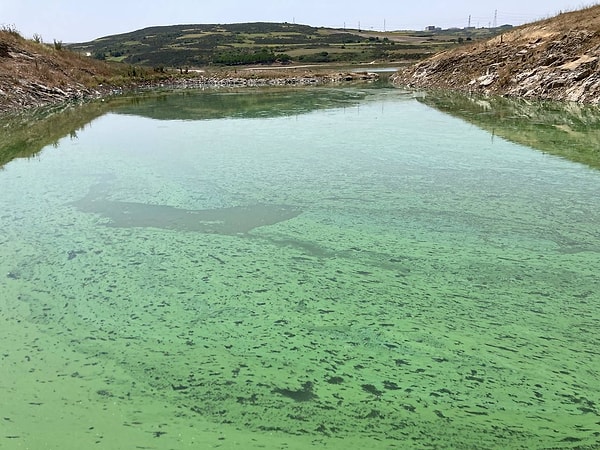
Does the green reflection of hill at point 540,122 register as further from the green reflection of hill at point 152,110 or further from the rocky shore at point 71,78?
the rocky shore at point 71,78

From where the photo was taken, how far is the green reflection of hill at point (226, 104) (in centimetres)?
1577

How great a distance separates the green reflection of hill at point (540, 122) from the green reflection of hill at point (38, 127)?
10.0 m

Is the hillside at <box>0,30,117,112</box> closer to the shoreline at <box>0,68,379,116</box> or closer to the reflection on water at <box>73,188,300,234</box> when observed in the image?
the shoreline at <box>0,68,379,116</box>

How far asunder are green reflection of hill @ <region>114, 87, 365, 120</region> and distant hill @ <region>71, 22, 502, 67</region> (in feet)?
88.7

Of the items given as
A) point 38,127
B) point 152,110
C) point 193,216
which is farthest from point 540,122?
point 38,127

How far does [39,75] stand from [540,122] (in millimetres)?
18128

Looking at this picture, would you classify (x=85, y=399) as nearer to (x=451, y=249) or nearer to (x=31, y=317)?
(x=31, y=317)

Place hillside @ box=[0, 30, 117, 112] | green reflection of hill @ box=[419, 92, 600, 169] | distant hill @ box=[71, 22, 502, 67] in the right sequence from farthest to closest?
distant hill @ box=[71, 22, 502, 67], hillside @ box=[0, 30, 117, 112], green reflection of hill @ box=[419, 92, 600, 169]

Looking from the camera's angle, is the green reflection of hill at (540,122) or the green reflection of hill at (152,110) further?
the green reflection of hill at (152,110)

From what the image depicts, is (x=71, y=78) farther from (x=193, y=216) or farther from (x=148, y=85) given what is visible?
(x=193, y=216)

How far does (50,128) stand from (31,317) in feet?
35.6

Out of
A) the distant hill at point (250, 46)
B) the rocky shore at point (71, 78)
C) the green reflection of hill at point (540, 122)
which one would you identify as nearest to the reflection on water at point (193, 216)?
the green reflection of hill at point (540, 122)

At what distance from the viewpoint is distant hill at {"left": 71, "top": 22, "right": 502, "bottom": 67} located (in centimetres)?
5088

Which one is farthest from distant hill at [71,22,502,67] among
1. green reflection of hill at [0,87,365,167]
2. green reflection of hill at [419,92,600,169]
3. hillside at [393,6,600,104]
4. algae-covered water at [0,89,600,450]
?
algae-covered water at [0,89,600,450]
